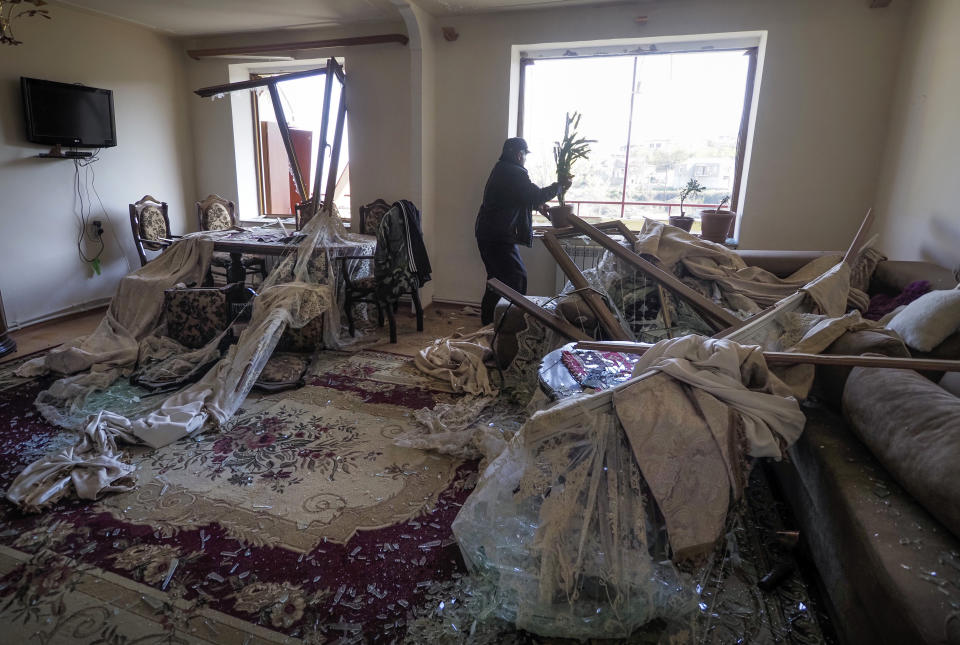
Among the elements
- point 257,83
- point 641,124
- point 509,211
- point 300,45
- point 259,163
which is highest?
point 300,45

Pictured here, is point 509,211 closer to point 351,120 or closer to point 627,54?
point 627,54

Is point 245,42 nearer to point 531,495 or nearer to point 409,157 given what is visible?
point 409,157

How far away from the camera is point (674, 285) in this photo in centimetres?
233

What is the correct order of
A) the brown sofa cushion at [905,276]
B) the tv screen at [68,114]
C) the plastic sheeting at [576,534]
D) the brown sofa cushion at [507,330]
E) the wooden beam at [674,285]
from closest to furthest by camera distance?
the plastic sheeting at [576,534]
the wooden beam at [674,285]
the brown sofa cushion at [905,276]
the brown sofa cushion at [507,330]
the tv screen at [68,114]

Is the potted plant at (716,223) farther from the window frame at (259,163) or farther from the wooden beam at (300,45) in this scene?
the window frame at (259,163)

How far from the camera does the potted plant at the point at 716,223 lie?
13.4 feet

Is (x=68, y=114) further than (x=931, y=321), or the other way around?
(x=68, y=114)

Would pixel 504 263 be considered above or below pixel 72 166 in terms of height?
below

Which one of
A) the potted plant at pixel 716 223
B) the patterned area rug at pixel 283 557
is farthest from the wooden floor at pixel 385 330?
the potted plant at pixel 716 223

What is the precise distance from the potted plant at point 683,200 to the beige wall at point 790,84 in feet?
1.29

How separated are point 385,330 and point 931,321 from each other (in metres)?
Result: 3.40

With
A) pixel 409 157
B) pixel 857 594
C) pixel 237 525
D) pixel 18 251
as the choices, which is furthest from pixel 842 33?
pixel 18 251

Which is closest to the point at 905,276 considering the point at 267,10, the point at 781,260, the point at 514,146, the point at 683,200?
the point at 781,260

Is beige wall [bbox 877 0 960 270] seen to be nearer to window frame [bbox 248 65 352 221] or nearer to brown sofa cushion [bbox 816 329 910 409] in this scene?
brown sofa cushion [bbox 816 329 910 409]
